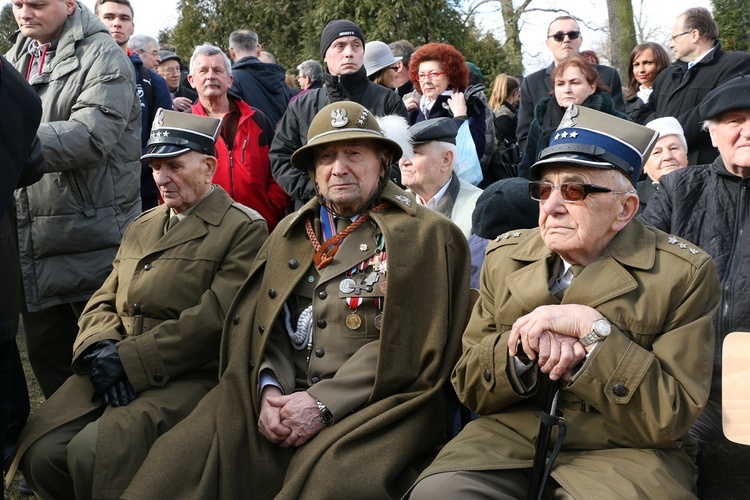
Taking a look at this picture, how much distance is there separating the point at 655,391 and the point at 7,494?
3466mm

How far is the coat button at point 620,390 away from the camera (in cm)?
269

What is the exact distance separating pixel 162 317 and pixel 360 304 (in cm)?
107

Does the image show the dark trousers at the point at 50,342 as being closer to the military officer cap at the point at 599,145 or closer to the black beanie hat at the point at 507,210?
the black beanie hat at the point at 507,210

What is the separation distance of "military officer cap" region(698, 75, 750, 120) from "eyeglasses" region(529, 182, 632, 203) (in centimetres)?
100

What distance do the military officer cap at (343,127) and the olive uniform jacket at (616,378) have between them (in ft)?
3.08

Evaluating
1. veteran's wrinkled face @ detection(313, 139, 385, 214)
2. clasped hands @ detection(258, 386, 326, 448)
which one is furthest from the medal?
clasped hands @ detection(258, 386, 326, 448)

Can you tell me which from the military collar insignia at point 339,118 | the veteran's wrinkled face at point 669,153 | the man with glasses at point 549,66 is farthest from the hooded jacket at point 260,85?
the military collar insignia at point 339,118

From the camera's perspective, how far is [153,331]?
12.9 feet

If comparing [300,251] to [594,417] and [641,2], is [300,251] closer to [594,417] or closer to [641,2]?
[594,417]

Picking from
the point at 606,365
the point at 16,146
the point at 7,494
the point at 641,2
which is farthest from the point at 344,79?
the point at 641,2

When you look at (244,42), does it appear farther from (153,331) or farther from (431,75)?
(153,331)

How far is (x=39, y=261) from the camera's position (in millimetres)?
4758

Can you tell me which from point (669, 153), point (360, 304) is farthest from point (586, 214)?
→ point (669, 153)

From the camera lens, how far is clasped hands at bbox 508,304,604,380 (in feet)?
9.07
